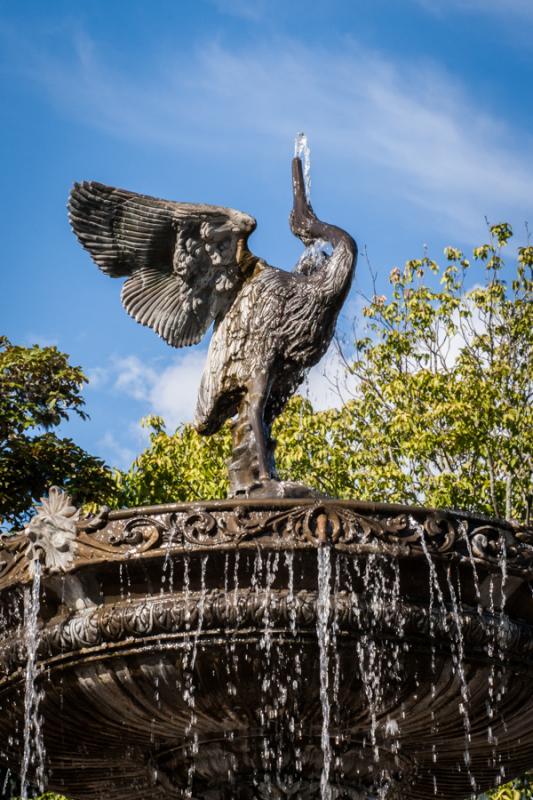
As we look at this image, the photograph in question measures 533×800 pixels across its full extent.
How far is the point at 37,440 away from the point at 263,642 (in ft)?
34.4

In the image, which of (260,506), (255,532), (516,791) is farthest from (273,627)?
(516,791)

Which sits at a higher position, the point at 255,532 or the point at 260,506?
the point at 260,506


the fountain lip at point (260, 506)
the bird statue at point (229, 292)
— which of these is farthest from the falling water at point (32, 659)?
the bird statue at point (229, 292)

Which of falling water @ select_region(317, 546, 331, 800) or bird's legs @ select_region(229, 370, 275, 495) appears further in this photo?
bird's legs @ select_region(229, 370, 275, 495)

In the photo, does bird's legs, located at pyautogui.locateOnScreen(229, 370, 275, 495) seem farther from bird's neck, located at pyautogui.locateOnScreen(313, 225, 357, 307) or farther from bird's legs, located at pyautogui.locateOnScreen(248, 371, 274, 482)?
bird's neck, located at pyautogui.locateOnScreen(313, 225, 357, 307)

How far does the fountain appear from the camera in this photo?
7273mm

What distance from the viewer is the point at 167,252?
9.55m

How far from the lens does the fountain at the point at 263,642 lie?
727 centimetres

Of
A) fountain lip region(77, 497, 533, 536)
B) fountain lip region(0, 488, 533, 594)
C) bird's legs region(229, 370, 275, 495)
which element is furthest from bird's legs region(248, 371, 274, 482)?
fountain lip region(0, 488, 533, 594)

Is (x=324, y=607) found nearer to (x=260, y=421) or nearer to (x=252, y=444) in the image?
(x=252, y=444)

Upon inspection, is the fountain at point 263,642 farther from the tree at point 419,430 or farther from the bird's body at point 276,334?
the tree at point 419,430

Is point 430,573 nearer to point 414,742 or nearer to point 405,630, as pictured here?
point 405,630

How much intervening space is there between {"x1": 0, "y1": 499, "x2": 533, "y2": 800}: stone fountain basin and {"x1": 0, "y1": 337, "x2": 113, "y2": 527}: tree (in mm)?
8787

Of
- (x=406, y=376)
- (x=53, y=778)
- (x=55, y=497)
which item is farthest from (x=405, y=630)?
(x=406, y=376)
